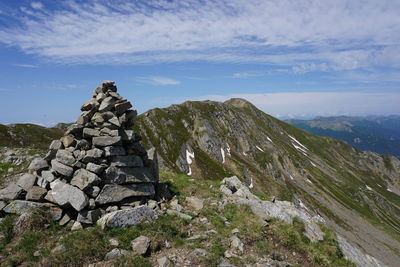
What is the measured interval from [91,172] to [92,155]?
1.20 metres

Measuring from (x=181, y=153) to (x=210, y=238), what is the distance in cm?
11146

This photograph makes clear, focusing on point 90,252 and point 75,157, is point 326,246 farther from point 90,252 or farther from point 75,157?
point 75,157

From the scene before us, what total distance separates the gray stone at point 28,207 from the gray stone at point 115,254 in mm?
4813

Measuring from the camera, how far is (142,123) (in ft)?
453

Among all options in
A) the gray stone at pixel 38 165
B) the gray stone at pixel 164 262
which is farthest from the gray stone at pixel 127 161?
the gray stone at pixel 164 262

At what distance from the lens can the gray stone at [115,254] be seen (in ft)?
40.1

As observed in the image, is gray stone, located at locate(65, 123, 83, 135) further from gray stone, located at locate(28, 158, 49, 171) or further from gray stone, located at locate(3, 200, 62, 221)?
gray stone, located at locate(3, 200, 62, 221)

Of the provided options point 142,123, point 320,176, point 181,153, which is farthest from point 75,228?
point 320,176

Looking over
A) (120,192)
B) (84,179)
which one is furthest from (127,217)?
(84,179)

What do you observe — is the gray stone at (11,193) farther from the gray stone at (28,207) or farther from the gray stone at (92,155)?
the gray stone at (92,155)

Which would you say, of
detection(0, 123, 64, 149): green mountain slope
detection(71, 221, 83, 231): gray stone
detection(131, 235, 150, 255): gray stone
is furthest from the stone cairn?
detection(0, 123, 64, 149): green mountain slope

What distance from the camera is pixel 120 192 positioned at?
1712 centimetres

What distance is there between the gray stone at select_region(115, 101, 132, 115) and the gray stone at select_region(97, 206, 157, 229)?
8132 millimetres

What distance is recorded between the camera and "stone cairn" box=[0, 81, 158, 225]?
49.9 ft
